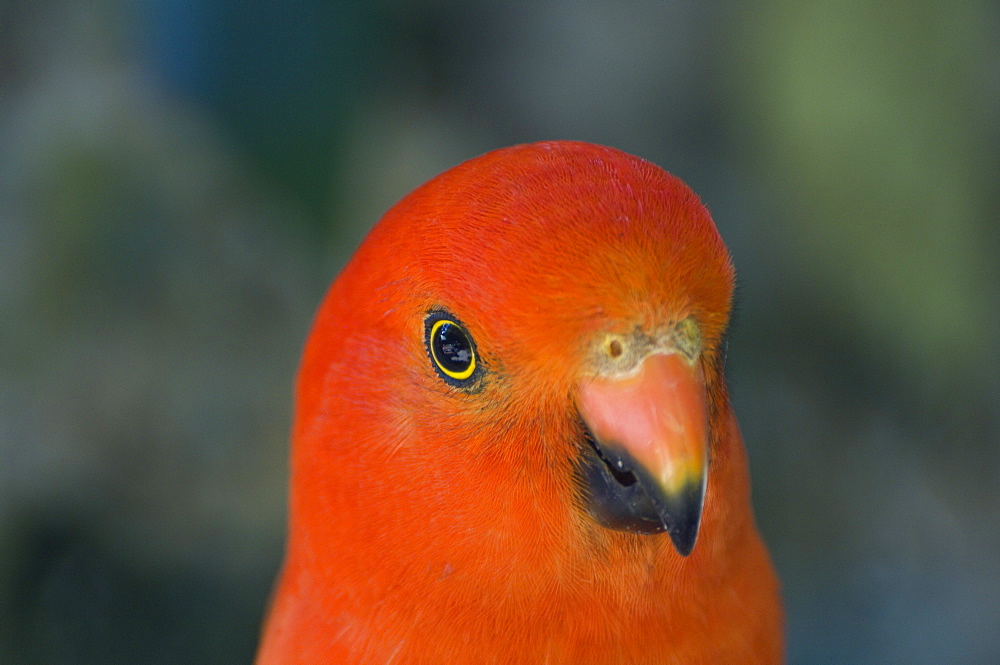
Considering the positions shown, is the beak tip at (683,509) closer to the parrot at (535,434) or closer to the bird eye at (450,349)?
the parrot at (535,434)

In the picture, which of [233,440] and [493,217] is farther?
[233,440]

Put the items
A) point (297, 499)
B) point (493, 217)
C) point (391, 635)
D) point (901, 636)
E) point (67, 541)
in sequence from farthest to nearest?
1. point (901, 636)
2. point (67, 541)
3. point (297, 499)
4. point (391, 635)
5. point (493, 217)

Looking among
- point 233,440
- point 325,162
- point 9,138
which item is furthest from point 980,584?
point 9,138

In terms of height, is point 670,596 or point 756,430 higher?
point 756,430

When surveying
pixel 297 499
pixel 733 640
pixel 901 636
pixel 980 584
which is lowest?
pixel 901 636

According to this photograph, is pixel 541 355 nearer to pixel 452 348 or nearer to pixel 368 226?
pixel 452 348

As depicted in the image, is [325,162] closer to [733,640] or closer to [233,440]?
[233,440]

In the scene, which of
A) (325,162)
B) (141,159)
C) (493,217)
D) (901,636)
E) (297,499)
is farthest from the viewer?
(325,162)

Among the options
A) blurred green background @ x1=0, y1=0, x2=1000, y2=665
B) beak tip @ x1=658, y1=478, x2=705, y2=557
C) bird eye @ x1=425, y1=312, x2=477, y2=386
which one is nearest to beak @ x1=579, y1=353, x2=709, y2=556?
beak tip @ x1=658, y1=478, x2=705, y2=557
